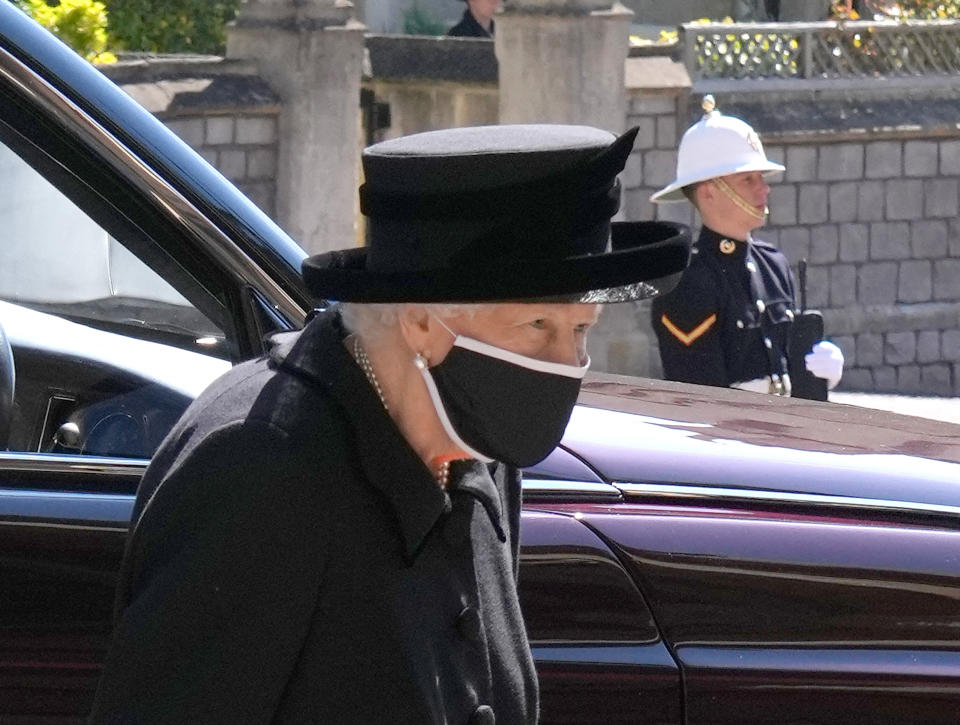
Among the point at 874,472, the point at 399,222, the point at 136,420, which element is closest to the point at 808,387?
the point at 874,472

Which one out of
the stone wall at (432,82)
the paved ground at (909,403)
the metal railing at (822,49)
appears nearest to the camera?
the stone wall at (432,82)

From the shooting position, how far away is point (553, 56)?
10.2 metres

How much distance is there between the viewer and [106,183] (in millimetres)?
2482

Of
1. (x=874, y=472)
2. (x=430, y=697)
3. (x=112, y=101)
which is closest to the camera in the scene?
(x=430, y=697)

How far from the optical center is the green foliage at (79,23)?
Result: 9047 mm

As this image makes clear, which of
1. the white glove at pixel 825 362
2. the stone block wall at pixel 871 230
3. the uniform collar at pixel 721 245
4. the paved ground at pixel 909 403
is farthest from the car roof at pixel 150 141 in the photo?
the paved ground at pixel 909 403

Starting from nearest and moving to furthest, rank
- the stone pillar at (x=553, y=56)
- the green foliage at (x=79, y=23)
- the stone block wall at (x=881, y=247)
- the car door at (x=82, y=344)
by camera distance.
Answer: the car door at (x=82, y=344), the green foliage at (x=79, y=23), the stone pillar at (x=553, y=56), the stone block wall at (x=881, y=247)

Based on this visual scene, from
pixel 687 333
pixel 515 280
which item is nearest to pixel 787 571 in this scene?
pixel 515 280

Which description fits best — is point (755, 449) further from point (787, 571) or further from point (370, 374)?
point (370, 374)

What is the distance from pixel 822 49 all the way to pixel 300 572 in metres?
10.4

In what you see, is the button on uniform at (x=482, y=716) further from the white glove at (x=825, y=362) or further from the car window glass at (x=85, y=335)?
the white glove at (x=825, y=362)

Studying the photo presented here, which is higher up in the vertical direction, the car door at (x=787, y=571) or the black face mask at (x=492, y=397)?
the black face mask at (x=492, y=397)

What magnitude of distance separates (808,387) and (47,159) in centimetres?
312

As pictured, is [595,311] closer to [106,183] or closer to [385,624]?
[385,624]
